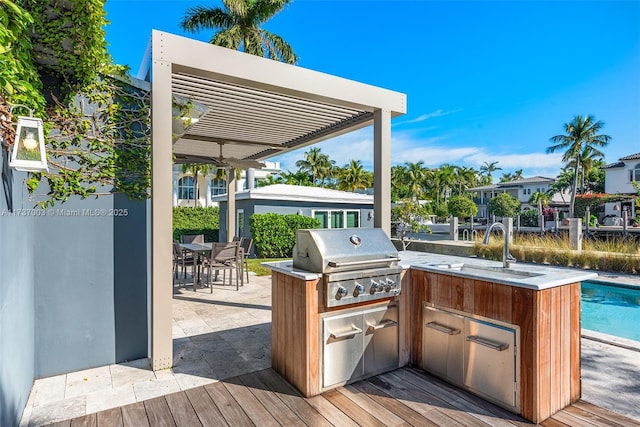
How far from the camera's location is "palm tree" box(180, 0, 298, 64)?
47.9 feet

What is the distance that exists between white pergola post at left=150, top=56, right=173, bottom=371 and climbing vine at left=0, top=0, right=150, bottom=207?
15.0 inches

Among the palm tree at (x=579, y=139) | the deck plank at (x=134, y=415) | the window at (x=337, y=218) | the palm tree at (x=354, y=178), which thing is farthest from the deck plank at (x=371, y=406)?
the palm tree at (x=579, y=139)

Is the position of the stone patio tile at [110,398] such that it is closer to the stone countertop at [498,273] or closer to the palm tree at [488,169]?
the stone countertop at [498,273]

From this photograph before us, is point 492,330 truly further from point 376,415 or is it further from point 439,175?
point 439,175

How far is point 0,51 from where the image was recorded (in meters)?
1.56

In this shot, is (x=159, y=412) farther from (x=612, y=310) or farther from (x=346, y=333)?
(x=612, y=310)

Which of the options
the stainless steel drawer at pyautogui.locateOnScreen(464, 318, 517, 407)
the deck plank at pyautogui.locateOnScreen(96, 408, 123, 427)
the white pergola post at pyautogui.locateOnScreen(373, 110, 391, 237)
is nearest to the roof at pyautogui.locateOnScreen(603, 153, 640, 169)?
the white pergola post at pyautogui.locateOnScreen(373, 110, 391, 237)

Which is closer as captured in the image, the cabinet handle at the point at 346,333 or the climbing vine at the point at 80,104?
the climbing vine at the point at 80,104

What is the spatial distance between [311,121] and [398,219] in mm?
9771

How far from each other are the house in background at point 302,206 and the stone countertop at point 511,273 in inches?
359

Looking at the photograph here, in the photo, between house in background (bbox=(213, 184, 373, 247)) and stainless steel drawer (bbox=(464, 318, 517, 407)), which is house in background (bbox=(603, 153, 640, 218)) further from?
stainless steel drawer (bbox=(464, 318, 517, 407))

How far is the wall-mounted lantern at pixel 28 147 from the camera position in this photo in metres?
2.01

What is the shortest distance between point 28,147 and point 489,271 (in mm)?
3488

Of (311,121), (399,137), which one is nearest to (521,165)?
(399,137)
